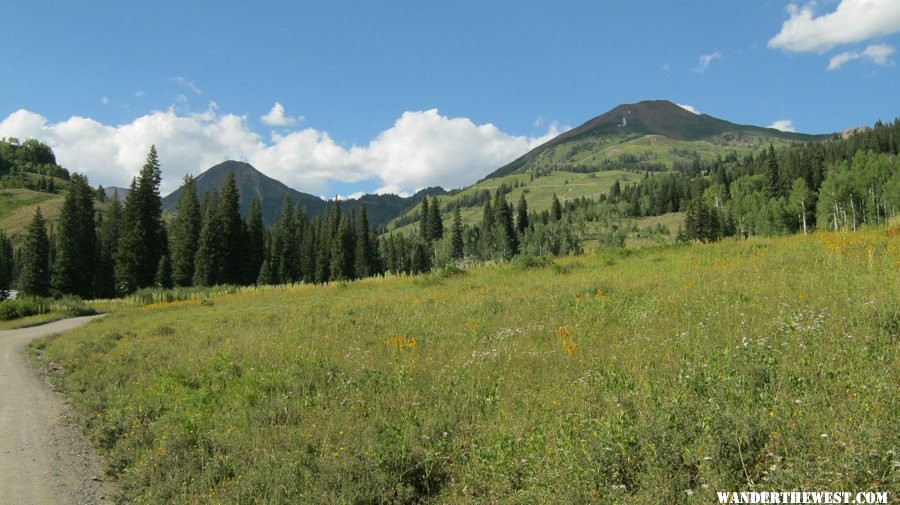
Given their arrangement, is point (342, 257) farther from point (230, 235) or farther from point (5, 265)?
point (5, 265)

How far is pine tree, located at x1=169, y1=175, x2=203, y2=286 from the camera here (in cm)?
5478

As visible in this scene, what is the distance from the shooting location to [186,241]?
A: 185ft

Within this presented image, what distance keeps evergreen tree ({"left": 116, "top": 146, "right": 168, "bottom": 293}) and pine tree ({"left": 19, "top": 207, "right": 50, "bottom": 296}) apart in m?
8.97

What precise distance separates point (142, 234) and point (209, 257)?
7.20 meters

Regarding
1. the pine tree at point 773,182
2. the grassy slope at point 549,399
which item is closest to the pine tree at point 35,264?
the grassy slope at point 549,399

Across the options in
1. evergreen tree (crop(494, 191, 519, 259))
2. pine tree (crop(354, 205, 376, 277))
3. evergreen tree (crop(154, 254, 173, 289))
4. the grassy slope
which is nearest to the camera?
the grassy slope

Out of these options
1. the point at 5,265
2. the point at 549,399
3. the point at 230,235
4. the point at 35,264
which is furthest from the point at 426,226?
the point at 549,399

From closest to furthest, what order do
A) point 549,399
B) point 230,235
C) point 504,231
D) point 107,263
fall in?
point 549,399, point 230,235, point 107,263, point 504,231

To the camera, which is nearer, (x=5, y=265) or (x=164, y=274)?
(x=164, y=274)

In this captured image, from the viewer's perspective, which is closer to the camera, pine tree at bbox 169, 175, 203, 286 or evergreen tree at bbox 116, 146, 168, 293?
evergreen tree at bbox 116, 146, 168, 293

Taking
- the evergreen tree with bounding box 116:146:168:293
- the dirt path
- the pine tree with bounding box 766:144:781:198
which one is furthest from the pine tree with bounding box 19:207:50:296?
the pine tree with bounding box 766:144:781:198

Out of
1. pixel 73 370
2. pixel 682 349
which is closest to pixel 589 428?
pixel 682 349

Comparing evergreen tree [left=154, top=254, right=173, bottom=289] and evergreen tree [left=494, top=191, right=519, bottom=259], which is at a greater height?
evergreen tree [left=494, top=191, right=519, bottom=259]

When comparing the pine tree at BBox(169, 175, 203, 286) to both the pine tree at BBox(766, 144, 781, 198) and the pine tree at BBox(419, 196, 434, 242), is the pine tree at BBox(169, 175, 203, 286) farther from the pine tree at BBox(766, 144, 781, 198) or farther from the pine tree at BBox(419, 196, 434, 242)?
the pine tree at BBox(766, 144, 781, 198)
